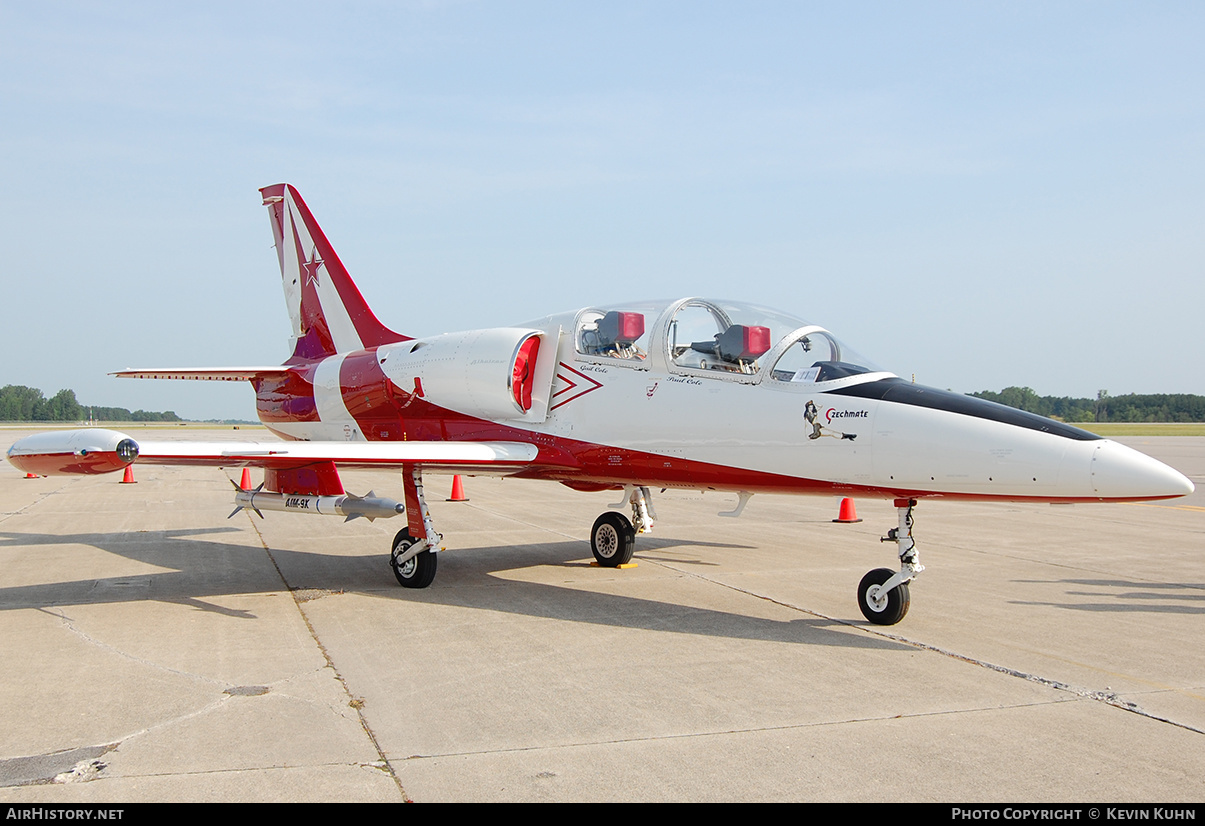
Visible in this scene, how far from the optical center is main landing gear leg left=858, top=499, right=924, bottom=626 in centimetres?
697

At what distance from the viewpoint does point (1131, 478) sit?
5.86 m

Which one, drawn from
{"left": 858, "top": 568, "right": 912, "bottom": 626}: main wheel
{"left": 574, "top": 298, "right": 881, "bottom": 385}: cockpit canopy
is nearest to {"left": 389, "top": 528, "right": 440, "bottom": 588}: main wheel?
{"left": 574, "top": 298, "right": 881, "bottom": 385}: cockpit canopy

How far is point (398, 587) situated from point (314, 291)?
570cm

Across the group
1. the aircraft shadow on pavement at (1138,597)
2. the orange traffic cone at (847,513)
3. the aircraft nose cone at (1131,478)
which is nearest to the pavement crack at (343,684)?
the aircraft nose cone at (1131,478)

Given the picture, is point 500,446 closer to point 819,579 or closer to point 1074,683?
point 819,579

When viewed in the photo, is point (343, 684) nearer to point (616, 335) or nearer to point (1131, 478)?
point (616, 335)

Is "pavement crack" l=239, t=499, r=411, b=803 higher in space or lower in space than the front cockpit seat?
lower

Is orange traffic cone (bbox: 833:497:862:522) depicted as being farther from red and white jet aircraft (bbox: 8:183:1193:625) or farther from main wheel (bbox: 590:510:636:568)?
main wheel (bbox: 590:510:636:568)

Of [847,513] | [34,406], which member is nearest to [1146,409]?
[847,513]

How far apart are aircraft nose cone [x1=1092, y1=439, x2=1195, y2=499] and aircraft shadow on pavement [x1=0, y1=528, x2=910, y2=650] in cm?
180

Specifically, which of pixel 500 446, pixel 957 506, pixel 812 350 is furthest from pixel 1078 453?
pixel 957 506

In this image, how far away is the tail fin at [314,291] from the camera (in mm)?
12555

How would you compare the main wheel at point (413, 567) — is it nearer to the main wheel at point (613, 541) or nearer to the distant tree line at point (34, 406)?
the main wheel at point (613, 541)

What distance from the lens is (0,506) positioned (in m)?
17.4
